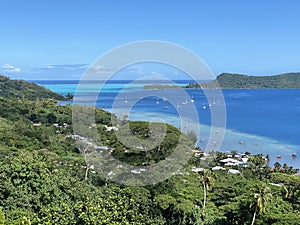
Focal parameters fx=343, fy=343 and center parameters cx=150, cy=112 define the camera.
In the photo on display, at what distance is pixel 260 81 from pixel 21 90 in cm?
9304

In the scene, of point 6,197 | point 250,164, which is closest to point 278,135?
point 250,164

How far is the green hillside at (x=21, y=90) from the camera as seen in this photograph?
201 feet

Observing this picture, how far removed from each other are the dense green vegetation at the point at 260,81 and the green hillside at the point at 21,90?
7196 cm

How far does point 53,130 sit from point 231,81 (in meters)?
104

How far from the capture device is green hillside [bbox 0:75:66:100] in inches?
2410

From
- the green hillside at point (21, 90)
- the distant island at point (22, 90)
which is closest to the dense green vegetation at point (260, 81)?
the distant island at point (22, 90)

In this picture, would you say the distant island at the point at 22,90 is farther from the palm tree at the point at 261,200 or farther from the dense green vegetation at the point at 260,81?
the dense green vegetation at the point at 260,81

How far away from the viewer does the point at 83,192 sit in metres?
11.4

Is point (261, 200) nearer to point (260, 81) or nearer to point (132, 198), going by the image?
point (132, 198)

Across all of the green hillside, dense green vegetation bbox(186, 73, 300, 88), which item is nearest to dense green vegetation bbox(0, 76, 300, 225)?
the green hillside

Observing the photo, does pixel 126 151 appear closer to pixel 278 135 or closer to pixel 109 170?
pixel 109 170

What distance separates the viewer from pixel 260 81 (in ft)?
427

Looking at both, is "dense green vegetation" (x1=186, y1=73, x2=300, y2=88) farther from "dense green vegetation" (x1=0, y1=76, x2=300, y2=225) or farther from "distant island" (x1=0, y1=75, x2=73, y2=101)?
"dense green vegetation" (x1=0, y1=76, x2=300, y2=225)

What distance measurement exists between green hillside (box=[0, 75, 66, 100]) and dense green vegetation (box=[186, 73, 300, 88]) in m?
72.0
